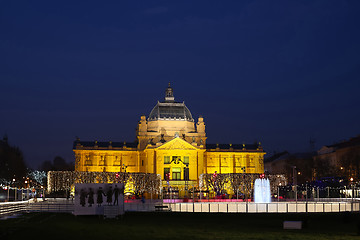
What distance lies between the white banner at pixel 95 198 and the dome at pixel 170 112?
105 metres

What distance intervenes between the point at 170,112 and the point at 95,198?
107320mm

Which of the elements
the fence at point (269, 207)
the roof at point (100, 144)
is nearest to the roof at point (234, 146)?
the roof at point (100, 144)

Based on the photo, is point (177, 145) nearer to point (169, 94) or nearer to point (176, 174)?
point (176, 174)

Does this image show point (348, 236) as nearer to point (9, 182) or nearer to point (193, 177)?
point (9, 182)

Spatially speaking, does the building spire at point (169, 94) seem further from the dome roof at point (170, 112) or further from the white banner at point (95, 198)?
the white banner at point (95, 198)

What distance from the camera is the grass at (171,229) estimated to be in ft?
116

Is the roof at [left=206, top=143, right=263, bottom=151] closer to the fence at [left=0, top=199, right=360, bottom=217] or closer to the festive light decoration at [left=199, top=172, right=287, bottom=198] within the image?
the festive light decoration at [left=199, top=172, right=287, bottom=198]

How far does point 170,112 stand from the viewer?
158 meters

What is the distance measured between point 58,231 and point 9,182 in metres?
88.3

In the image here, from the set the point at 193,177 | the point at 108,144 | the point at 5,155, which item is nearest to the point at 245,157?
the point at 193,177

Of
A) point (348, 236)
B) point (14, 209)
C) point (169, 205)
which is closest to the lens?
point (348, 236)

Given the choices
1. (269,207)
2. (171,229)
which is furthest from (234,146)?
(171,229)

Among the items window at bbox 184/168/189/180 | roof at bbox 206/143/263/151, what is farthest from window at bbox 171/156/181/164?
roof at bbox 206/143/263/151

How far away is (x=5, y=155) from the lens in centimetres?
13112
